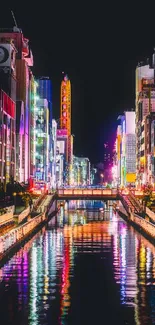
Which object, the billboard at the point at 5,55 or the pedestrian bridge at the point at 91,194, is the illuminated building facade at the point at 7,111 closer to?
the billboard at the point at 5,55

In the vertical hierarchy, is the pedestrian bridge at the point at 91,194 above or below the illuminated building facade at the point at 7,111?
below

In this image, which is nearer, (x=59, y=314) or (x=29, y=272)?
(x=59, y=314)

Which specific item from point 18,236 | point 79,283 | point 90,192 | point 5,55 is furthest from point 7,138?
point 79,283

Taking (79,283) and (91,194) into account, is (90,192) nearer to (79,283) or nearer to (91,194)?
(91,194)

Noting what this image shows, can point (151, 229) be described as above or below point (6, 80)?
below

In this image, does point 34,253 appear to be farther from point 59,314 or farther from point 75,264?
point 59,314

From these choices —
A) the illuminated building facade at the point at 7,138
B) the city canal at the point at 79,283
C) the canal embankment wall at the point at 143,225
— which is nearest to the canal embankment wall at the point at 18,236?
the city canal at the point at 79,283

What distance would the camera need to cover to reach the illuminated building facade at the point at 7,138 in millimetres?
154875

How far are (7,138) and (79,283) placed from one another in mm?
123084

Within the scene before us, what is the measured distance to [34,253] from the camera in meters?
60.4

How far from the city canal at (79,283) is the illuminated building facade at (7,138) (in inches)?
3240

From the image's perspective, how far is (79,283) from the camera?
42125 millimetres

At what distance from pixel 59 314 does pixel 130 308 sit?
11.4 feet

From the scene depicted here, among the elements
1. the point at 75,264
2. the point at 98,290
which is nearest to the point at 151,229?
the point at 75,264
